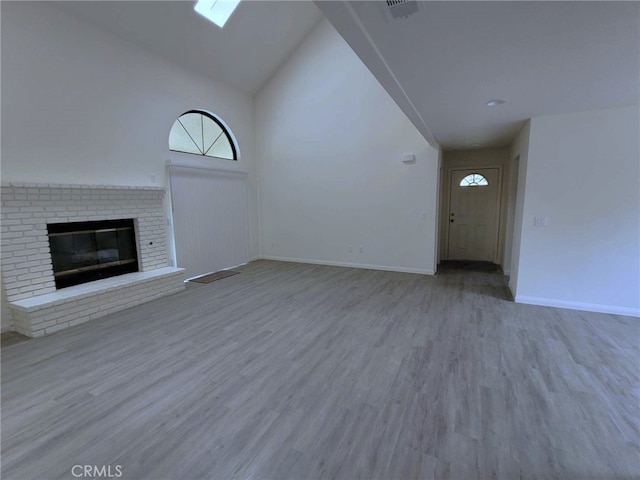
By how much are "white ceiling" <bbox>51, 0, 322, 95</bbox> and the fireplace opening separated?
259 centimetres

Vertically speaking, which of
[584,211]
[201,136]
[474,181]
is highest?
[201,136]

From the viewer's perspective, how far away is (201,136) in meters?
5.50

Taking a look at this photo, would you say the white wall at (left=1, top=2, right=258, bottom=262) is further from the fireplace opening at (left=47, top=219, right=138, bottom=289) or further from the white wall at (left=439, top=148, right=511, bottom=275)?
the white wall at (left=439, top=148, right=511, bottom=275)

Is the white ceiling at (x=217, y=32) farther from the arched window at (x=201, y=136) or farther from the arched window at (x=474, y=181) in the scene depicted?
the arched window at (x=474, y=181)

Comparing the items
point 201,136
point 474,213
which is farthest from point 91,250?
point 474,213

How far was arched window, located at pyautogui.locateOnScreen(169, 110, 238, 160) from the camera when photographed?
505 centimetres

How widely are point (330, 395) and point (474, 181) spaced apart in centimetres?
562

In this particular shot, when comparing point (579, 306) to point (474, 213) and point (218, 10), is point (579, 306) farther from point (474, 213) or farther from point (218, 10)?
point (218, 10)

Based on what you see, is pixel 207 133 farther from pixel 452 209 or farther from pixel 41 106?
pixel 452 209

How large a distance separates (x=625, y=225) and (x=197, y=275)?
606 centimetres

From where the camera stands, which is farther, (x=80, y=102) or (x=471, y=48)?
(x=80, y=102)

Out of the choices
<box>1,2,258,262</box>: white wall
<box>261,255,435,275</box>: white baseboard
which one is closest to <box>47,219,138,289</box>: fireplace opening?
<box>1,2,258,262</box>: white wall

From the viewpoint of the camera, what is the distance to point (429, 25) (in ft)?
5.50

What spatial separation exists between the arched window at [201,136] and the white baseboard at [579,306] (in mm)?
5574
